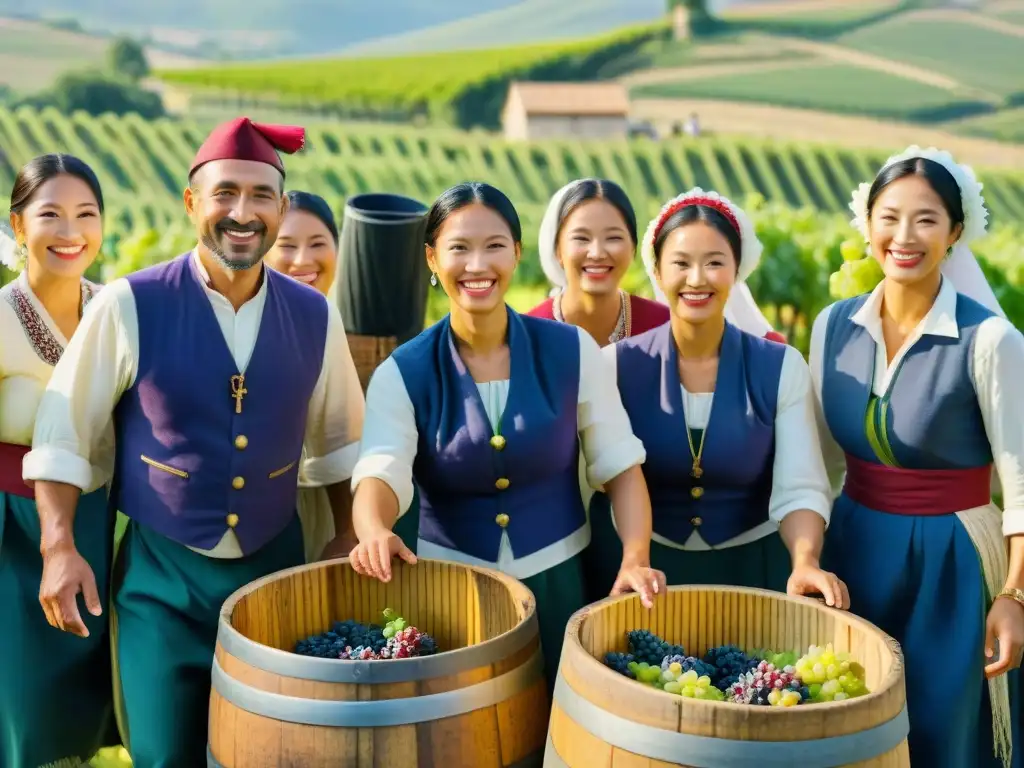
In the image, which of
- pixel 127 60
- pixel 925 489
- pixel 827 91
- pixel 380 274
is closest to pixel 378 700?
pixel 925 489

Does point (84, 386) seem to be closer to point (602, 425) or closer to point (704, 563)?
point (602, 425)

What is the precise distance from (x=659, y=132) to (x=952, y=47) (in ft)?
17.5

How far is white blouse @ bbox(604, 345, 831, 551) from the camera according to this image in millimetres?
2785

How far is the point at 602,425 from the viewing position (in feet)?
9.21

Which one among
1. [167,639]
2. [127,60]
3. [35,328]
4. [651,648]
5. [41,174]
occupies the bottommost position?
[167,639]

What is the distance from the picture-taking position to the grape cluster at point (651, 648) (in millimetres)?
2354

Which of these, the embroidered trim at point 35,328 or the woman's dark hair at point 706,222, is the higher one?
the woman's dark hair at point 706,222

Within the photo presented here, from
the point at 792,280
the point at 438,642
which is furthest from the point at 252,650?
the point at 792,280

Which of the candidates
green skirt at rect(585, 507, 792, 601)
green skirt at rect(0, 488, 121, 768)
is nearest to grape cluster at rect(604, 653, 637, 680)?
green skirt at rect(585, 507, 792, 601)

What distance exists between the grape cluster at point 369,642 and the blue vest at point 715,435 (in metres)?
0.74

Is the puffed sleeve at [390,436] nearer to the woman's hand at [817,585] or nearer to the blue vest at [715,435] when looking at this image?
the blue vest at [715,435]

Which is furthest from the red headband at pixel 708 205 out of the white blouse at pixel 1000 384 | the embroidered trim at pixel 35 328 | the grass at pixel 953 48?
the grass at pixel 953 48

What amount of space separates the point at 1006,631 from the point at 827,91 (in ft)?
62.0

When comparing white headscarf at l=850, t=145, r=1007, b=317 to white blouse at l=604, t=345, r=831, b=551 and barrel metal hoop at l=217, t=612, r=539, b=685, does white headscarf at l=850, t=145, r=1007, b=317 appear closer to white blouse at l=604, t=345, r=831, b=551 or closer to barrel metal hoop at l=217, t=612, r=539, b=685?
white blouse at l=604, t=345, r=831, b=551
